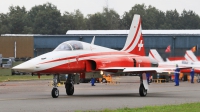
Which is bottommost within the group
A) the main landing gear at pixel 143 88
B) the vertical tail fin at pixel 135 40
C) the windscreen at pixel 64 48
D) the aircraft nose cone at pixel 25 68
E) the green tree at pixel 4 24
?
the main landing gear at pixel 143 88

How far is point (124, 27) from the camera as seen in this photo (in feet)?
426

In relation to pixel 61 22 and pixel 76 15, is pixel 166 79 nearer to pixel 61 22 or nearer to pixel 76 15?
pixel 61 22

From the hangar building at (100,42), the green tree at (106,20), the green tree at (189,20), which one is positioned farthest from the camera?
the green tree at (189,20)

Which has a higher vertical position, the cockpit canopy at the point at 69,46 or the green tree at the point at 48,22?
the green tree at the point at 48,22

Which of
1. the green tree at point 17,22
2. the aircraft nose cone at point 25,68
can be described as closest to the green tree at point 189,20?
the green tree at point 17,22

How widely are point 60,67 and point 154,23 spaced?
359 feet

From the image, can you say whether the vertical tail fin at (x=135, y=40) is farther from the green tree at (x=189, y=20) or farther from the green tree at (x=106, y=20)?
the green tree at (x=189, y=20)

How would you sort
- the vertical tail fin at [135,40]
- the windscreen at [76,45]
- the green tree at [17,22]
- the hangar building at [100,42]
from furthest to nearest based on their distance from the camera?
1. the green tree at [17,22]
2. the hangar building at [100,42]
3. the vertical tail fin at [135,40]
4. the windscreen at [76,45]

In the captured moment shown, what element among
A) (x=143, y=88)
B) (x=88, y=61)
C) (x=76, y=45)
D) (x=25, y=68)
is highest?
(x=76, y=45)

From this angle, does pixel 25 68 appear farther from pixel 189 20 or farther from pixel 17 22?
pixel 189 20

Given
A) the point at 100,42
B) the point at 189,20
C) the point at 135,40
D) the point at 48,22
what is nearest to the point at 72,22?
the point at 48,22

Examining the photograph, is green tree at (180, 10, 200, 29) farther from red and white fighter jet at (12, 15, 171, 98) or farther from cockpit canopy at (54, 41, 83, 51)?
cockpit canopy at (54, 41, 83, 51)

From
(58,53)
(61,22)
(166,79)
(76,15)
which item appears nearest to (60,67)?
(58,53)

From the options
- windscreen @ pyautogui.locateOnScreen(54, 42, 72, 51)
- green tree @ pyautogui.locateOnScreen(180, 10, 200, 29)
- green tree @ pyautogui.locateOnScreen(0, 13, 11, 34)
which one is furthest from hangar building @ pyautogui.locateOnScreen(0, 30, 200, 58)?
green tree @ pyautogui.locateOnScreen(180, 10, 200, 29)
